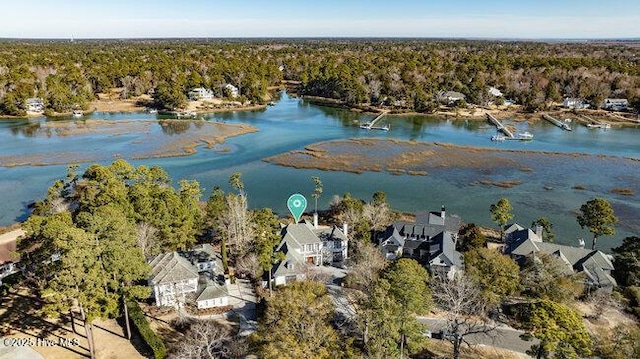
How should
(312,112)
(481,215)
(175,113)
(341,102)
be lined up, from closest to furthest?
1. (481,215)
2. (175,113)
3. (312,112)
4. (341,102)

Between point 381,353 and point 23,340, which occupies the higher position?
point 381,353

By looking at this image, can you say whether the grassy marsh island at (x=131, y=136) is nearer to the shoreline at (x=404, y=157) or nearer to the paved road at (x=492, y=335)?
the shoreline at (x=404, y=157)

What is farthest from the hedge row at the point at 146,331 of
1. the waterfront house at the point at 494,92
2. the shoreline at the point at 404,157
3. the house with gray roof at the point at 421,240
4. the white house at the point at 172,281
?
the waterfront house at the point at 494,92

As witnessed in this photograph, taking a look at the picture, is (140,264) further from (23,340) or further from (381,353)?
(381,353)

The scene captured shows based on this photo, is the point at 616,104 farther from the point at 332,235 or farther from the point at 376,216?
the point at 332,235

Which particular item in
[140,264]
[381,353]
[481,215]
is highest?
[140,264]

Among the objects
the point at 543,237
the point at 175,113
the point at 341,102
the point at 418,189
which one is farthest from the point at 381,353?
the point at 341,102

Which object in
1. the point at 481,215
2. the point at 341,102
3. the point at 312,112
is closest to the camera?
the point at 481,215
